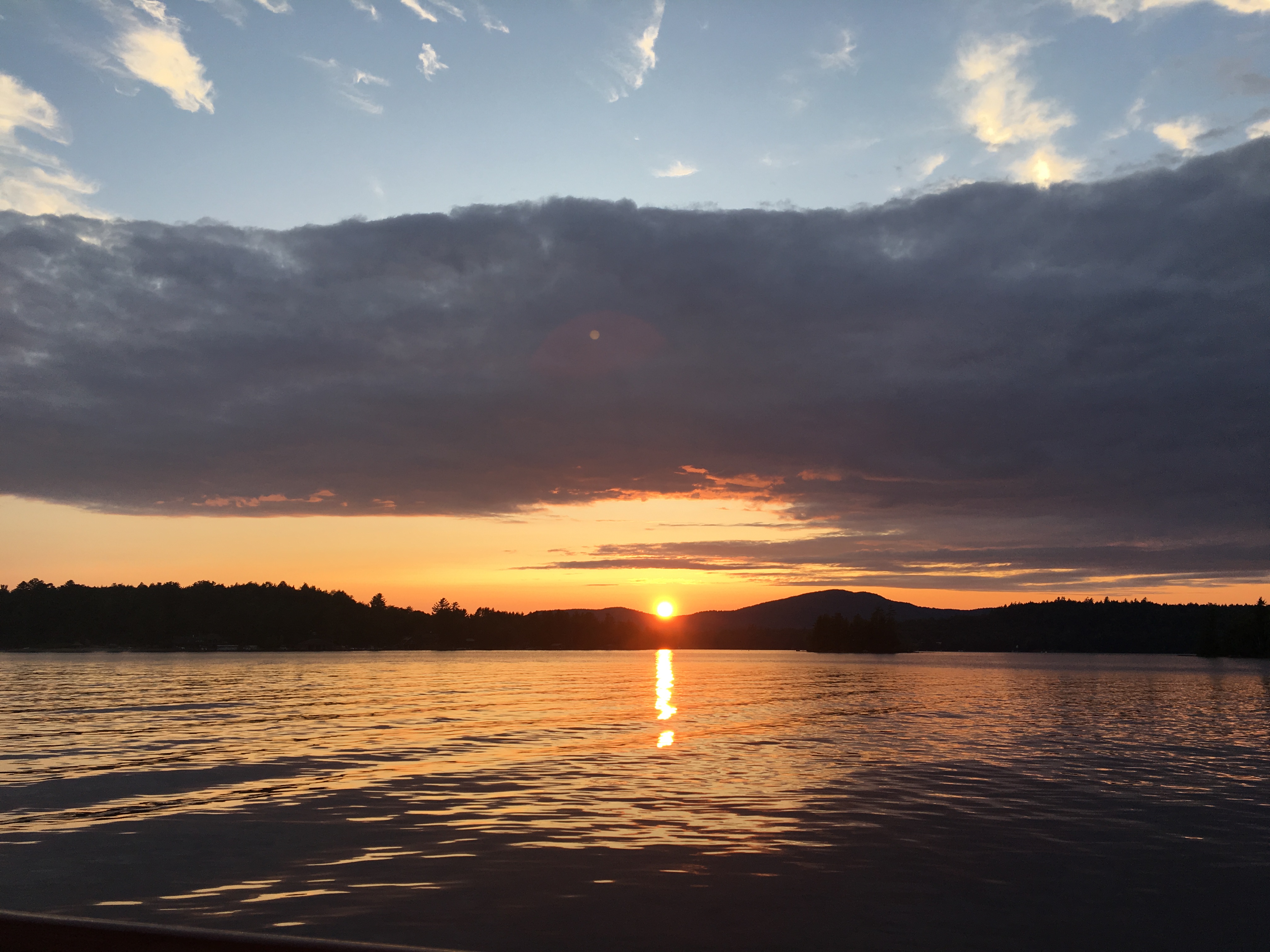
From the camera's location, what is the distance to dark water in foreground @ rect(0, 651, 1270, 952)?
16938mm

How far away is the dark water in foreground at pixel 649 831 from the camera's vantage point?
667 inches

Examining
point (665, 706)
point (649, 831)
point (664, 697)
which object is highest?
point (649, 831)

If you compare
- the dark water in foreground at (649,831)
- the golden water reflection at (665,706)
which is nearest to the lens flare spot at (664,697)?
the golden water reflection at (665,706)

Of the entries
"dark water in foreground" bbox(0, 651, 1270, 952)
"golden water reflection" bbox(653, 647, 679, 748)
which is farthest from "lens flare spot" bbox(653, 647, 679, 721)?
"dark water in foreground" bbox(0, 651, 1270, 952)

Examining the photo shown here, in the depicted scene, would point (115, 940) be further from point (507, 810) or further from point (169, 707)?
point (169, 707)

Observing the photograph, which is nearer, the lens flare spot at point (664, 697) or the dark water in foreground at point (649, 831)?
the dark water in foreground at point (649, 831)

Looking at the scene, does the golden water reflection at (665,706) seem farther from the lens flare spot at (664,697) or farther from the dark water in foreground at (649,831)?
the dark water in foreground at (649,831)

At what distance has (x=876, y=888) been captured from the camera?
19.4 m

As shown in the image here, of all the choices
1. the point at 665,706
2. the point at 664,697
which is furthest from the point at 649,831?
the point at 664,697

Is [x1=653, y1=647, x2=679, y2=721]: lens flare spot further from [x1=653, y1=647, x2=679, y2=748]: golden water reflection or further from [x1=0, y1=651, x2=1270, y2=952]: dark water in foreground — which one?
[x1=0, y1=651, x2=1270, y2=952]: dark water in foreground

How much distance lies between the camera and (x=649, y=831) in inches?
970

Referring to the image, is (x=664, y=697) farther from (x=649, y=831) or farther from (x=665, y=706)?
(x=649, y=831)

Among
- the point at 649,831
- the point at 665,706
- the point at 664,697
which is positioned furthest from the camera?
the point at 664,697

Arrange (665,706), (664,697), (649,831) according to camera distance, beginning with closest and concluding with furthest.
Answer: (649,831) < (665,706) < (664,697)
